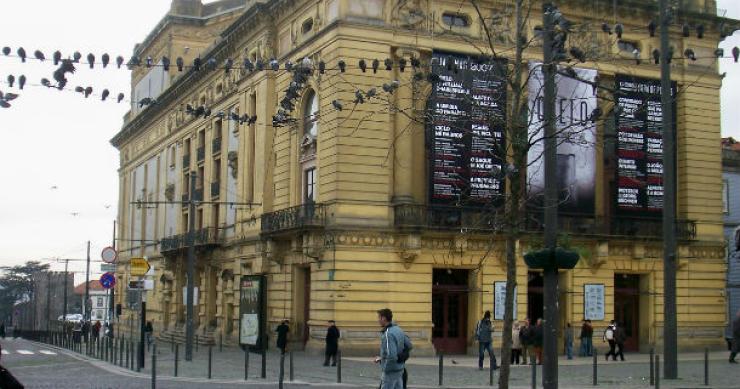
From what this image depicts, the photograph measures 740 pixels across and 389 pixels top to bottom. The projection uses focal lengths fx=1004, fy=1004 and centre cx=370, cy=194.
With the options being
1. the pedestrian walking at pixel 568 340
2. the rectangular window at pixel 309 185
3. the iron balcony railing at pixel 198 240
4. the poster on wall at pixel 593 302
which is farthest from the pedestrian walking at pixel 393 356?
the iron balcony railing at pixel 198 240

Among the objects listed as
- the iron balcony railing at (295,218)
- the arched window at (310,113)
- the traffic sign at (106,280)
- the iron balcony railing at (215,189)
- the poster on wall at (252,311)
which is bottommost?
the poster on wall at (252,311)

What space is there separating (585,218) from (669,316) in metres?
17.3

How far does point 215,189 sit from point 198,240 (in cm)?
289

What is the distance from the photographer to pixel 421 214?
37.8m

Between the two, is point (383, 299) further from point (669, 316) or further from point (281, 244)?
point (669, 316)

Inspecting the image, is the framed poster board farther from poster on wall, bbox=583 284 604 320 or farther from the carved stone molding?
poster on wall, bbox=583 284 604 320

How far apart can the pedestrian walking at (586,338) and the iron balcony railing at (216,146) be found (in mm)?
22480

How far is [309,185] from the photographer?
4131 centimetres

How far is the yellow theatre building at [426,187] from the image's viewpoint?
123ft

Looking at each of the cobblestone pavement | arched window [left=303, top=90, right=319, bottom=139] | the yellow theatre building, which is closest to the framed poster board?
the yellow theatre building

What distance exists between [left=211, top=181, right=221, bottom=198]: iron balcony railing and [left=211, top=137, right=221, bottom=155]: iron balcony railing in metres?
1.67

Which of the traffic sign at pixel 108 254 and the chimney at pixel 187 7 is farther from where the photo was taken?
the chimney at pixel 187 7

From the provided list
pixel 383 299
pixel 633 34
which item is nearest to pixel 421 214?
pixel 383 299

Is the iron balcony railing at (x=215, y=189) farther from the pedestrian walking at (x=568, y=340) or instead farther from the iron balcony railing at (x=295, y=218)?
the pedestrian walking at (x=568, y=340)
